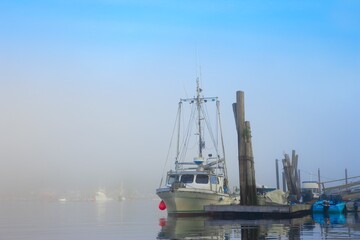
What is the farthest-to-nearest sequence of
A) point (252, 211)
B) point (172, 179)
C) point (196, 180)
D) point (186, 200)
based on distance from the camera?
point (172, 179) → point (196, 180) → point (186, 200) → point (252, 211)

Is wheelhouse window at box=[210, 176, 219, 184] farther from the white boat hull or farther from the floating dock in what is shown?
the floating dock

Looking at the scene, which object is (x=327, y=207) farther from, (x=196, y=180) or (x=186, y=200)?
(x=186, y=200)

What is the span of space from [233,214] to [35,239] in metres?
13.9

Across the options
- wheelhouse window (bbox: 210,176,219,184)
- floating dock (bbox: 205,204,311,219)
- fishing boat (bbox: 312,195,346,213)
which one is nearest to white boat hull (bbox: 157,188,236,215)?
wheelhouse window (bbox: 210,176,219,184)

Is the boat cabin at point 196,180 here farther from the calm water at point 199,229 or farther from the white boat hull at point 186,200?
the calm water at point 199,229

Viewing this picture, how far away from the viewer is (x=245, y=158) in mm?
30938

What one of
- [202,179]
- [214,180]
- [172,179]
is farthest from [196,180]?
[172,179]

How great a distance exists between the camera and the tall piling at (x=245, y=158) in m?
30.9

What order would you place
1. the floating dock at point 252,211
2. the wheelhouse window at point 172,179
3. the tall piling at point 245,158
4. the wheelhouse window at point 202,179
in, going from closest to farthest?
the floating dock at point 252,211, the tall piling at point 245,158, the wheelhouse window at point 202,179, the wheelhouse window at point 172,179

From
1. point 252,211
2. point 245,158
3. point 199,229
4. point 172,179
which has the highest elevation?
point 245,158

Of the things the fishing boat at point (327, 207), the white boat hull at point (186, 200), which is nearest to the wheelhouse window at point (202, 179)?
the white boat hull at point (186, 200)

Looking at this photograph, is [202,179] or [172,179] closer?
[202,179]

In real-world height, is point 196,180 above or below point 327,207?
above

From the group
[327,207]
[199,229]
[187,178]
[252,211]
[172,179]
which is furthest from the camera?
[172,179]
